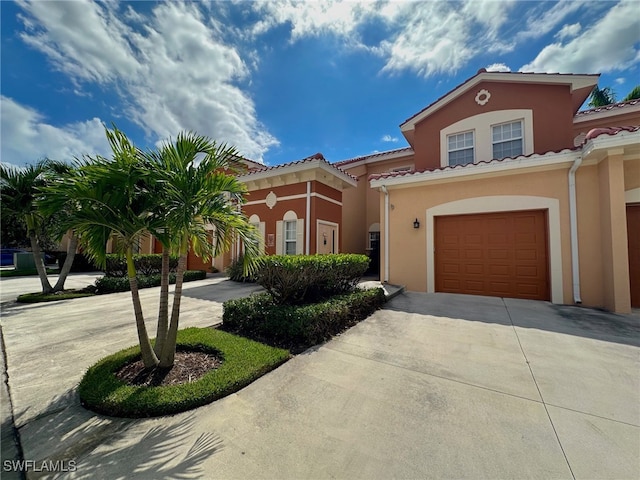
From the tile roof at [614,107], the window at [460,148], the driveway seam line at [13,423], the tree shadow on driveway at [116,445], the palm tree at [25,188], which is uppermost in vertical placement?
the tile roof at [614,107]

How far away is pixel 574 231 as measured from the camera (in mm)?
6652

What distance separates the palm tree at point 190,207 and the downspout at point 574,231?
813cm

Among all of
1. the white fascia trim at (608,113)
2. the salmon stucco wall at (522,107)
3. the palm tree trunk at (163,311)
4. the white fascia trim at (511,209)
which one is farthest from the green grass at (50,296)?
the white fascia trim at (608,113)

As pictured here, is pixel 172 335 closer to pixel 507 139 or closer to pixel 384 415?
pixel 384 415

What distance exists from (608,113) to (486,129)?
561 cm

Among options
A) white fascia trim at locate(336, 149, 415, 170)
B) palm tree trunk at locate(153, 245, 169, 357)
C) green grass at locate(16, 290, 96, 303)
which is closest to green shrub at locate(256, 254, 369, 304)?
palm tree trunk at locate(153, 245, 169, 357)

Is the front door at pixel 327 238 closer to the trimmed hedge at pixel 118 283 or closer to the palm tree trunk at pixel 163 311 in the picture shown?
the trimmed hedge at pixel 118 283

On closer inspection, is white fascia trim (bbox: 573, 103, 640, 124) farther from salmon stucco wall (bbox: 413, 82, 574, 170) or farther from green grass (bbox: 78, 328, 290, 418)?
green grass (bbox: 78, 328, 290, 418)

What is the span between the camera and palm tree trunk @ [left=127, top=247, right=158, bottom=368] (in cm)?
325

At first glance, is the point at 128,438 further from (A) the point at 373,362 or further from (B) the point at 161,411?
(A) the point at 373,362

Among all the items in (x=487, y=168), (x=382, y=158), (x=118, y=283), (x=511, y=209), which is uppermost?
(x=382, y=158)

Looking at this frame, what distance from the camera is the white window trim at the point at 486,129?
861cm

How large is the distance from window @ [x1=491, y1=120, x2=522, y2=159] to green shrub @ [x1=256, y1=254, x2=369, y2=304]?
24.2 feet

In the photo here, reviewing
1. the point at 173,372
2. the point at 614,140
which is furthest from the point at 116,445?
the point at 614,140
